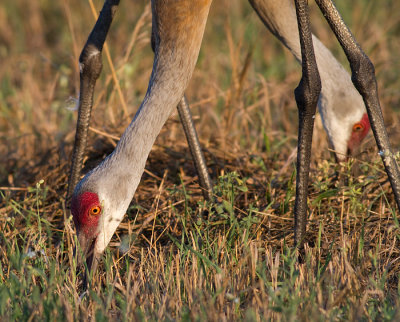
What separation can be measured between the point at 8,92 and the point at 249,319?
498 cm

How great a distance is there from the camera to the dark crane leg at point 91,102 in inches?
160

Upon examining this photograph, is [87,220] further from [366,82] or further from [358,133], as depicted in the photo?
[358,133]

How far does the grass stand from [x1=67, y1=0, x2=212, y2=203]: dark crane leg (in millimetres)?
188

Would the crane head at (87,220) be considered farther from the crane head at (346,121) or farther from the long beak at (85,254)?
the crane head at (346,121)

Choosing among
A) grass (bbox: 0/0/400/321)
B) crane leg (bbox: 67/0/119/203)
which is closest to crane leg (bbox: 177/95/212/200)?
grass (bbox: 0/0/400/321)

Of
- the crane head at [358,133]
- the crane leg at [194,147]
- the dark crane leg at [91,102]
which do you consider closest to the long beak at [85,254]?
the dark crane leg at [91,102]

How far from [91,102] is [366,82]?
1737mm

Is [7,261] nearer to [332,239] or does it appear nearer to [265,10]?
[332,239]

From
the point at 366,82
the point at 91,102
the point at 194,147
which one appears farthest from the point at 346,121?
the point at 91,102

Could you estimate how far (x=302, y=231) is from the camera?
11.9 ft

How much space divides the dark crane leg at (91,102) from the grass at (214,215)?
188mm

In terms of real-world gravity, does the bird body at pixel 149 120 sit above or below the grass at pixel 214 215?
above

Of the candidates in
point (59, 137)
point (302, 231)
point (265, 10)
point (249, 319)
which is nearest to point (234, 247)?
point (302, 231)

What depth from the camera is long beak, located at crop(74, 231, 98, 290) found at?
129 inches
